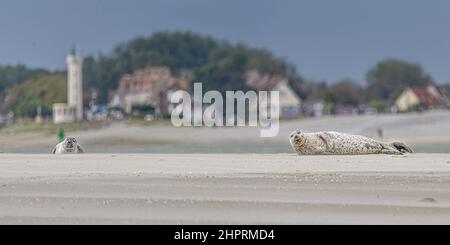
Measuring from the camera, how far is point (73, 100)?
264ft

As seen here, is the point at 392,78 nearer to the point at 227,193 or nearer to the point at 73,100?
the point at 73,100

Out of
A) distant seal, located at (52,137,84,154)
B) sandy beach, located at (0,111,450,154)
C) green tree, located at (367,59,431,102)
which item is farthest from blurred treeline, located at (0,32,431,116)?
distant seal, located at (52,137,84,154)

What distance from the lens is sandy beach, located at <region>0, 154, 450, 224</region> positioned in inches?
391

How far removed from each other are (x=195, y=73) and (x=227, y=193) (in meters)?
83.6

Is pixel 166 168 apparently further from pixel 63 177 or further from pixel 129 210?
pixel 129 210

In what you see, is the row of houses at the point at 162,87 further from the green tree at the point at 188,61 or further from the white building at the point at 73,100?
the white building at the point at 73,100

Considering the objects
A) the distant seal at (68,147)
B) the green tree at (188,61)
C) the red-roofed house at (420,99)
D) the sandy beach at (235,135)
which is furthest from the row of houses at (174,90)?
the distant seal at (68,147)

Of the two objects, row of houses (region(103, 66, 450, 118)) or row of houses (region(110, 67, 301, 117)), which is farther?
row of houses (region(110, 67, 301, 117))

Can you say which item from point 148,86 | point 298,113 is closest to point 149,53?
point 148,86

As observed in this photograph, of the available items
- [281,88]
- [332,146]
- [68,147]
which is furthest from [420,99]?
[332,146]

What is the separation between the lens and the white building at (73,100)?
78.7 m

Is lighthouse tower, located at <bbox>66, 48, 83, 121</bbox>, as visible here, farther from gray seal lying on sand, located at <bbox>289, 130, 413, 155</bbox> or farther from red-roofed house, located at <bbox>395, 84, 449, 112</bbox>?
gray seal lying on sand, located at <bbox>289, 130, 413, 155</bbox>

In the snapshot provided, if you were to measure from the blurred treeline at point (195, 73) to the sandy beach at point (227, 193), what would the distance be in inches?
2969

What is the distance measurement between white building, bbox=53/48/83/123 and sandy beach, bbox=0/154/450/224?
214 ft
